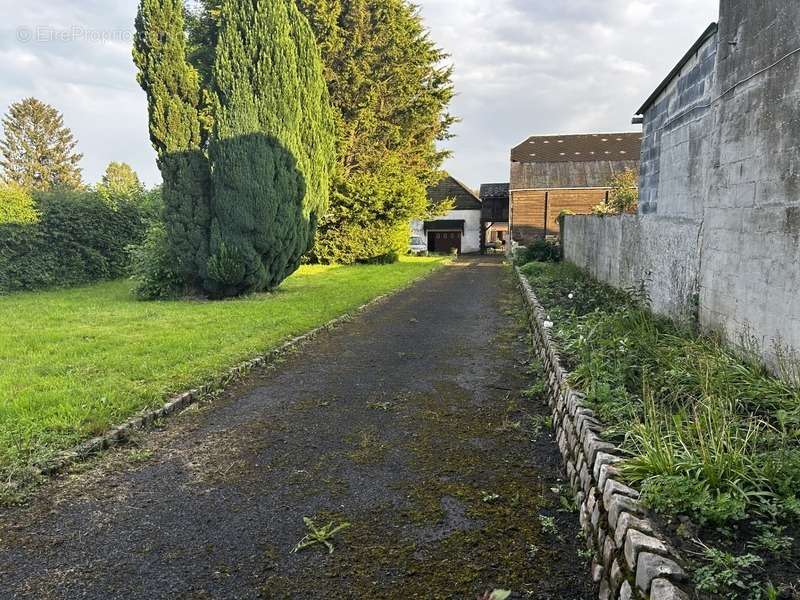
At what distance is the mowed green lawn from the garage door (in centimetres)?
2850

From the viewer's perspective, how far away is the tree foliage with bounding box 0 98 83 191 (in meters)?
46.1

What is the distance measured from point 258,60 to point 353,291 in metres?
5.83

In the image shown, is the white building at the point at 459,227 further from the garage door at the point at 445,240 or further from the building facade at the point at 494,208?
the building facade at the point at 494,208

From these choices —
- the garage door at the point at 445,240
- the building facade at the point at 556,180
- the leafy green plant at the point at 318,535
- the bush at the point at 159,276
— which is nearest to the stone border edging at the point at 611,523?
the leafy green plant at the point at 318,535

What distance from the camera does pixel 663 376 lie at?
3.79 metres

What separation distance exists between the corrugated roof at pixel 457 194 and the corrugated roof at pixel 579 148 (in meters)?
6.46

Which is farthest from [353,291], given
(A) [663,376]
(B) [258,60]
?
(A) [663,376]

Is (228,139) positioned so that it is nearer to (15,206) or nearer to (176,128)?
(176,128)

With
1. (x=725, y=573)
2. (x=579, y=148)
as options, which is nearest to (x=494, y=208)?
(x=579, y=148)

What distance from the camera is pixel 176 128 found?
34.4 ft

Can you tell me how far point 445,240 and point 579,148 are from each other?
12.0 m

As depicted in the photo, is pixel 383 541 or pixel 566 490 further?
pixel 566 490

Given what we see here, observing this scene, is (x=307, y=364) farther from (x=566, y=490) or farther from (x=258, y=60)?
(x=258, y=60)

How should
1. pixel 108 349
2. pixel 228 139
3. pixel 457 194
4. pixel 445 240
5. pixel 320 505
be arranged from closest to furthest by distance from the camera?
pixel 320 505
pixel 108 349
pixel 228 139
pixel 445 240
pixel 457 194
